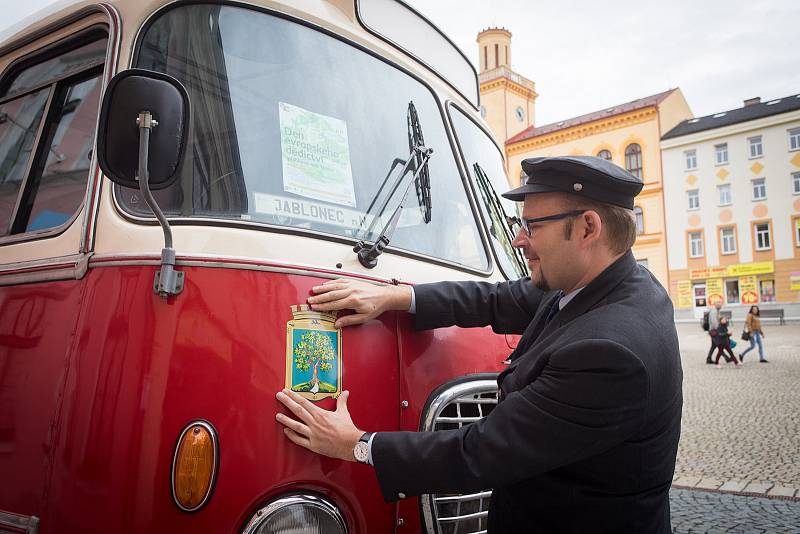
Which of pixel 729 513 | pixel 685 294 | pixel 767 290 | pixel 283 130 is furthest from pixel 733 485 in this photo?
pixel 685 294

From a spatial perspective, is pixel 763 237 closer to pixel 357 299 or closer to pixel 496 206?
pixel 496 206

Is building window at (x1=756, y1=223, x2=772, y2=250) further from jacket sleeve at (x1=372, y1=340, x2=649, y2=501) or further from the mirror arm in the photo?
the mirror arm

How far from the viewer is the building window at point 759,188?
37.5m

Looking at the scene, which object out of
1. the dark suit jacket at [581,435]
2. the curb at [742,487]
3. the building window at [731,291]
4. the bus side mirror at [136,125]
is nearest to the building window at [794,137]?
the building window at [731,291]

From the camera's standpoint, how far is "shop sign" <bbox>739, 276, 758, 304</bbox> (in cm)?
3700

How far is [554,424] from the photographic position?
65.7 inches

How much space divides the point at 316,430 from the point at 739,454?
22.9 feet

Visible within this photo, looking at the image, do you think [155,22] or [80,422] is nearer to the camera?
[80,422]

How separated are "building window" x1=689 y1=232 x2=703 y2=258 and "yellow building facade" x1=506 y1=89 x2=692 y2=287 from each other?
58.7 inches

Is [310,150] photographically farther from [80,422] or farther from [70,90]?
[80,422]

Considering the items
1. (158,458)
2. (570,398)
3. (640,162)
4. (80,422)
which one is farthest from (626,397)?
(640,162)

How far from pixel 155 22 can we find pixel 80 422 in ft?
4.47

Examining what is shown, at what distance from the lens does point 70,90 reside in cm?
248

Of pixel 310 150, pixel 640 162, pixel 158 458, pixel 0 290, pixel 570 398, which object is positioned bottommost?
pixel 158 458
